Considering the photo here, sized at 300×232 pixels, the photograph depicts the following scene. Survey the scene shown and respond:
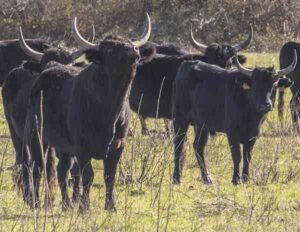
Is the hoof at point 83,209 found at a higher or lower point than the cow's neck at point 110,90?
lower

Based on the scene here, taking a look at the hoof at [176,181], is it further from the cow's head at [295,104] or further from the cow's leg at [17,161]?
the cow's head at [295,104]

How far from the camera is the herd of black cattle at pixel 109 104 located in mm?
10602

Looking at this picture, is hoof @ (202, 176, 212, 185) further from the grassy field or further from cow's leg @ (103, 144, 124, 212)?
cow's leg @ (103, 144, 124, 212)

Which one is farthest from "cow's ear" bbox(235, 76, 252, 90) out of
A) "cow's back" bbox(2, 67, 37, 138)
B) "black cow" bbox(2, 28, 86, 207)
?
"cow's back" bbox(2, 67, 37, 138)

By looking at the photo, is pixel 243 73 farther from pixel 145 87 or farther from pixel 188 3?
pixel 188 3

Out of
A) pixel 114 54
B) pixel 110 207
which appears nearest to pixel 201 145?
pixel 110 207

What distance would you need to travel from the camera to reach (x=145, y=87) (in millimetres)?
17047

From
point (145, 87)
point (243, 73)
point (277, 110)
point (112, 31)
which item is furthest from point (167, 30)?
point (243, 73)

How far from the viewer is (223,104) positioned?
46.5ft

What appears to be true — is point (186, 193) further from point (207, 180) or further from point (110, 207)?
point (110, 207)

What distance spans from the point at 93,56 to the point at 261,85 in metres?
3.67

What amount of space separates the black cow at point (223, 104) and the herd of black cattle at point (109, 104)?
0.05ft

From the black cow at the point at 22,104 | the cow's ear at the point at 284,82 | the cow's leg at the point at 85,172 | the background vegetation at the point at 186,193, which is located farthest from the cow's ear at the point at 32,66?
the cow's ear at the point at 284,82

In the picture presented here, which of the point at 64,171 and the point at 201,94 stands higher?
the point at 201,94
